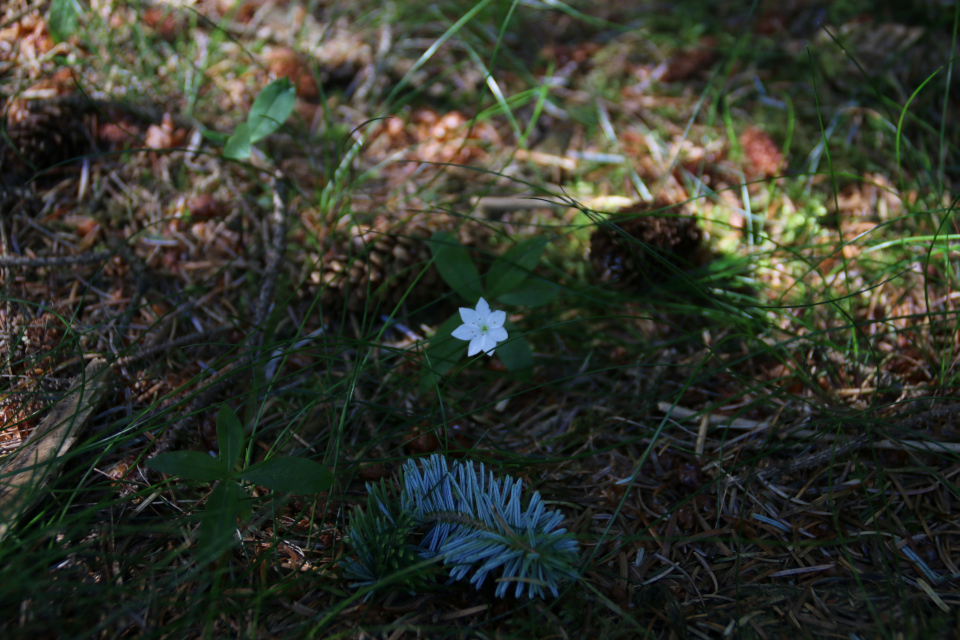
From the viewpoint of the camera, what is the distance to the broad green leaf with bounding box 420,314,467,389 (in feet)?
5.74

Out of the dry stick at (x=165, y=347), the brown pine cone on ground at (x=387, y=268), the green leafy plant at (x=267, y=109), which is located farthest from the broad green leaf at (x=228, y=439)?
the green leafy plant at (x=267, y=109)

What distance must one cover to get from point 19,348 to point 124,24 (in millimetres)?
1644

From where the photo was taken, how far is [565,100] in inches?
108

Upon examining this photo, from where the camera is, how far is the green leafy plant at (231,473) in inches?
52.5

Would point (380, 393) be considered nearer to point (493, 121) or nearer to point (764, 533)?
point (764, 533)

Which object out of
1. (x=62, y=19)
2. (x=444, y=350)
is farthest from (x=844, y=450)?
(x=62, y=19)

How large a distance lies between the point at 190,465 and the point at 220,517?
170 mm

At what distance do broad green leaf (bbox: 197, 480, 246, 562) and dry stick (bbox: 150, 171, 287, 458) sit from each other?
0.31 meters

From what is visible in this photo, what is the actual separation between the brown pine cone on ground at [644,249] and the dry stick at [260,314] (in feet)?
3.94

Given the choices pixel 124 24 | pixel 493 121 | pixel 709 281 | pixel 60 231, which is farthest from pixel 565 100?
pixel 60 231

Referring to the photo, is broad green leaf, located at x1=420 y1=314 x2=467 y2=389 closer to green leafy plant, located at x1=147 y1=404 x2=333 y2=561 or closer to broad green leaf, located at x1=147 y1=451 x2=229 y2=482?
green leafy plant, located at x1=147 y1=404 x2=333 y2=561

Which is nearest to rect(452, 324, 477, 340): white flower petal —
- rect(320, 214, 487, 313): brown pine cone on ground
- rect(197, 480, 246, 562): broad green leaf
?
rect(320, 214, 487, 313): brown pine cone on ground

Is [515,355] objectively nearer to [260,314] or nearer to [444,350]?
[444,350]

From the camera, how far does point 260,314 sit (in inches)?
75.7
